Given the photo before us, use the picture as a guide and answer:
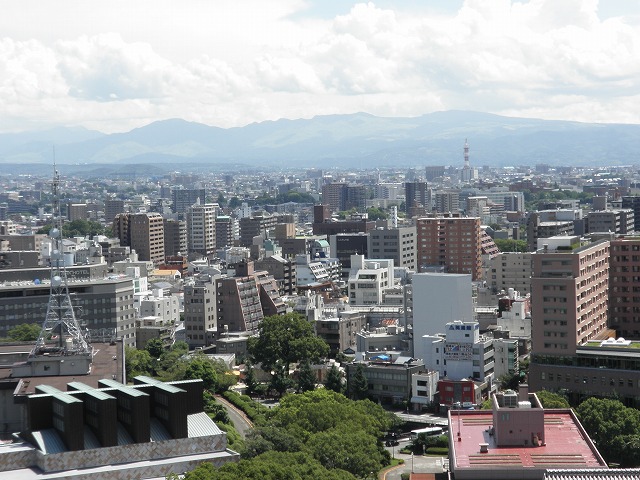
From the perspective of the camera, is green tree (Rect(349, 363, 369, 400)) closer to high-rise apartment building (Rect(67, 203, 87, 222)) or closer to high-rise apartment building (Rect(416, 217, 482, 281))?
high-rise apartment building (Rect(416, 217, 482, 281))

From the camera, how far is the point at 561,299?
39.8 m

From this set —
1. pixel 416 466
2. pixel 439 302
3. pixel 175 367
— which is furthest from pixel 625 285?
pixel 175 367

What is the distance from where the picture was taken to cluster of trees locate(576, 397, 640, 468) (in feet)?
99.1

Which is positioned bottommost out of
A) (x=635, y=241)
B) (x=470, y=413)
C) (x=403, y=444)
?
(x=403, y=444)

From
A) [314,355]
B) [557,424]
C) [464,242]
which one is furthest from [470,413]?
[464,242]

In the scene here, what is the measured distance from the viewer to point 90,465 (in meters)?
23.4

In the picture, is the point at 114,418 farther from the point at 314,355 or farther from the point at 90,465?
the point at 314,355

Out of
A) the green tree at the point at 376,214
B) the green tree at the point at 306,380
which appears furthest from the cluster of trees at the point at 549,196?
the green tree at the point at 306,380

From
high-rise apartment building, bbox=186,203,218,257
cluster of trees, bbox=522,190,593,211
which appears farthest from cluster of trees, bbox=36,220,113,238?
cluster of trees, bbox=522,190,593,211

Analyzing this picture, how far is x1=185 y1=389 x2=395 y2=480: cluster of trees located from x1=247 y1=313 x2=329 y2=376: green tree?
9.31m

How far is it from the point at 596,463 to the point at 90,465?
1017 centimetres

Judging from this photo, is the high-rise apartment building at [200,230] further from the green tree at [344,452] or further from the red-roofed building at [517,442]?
the red-roofed building at [517,442]

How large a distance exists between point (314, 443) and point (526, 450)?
5.33 meters

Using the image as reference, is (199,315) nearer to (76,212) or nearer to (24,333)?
(24,333)
